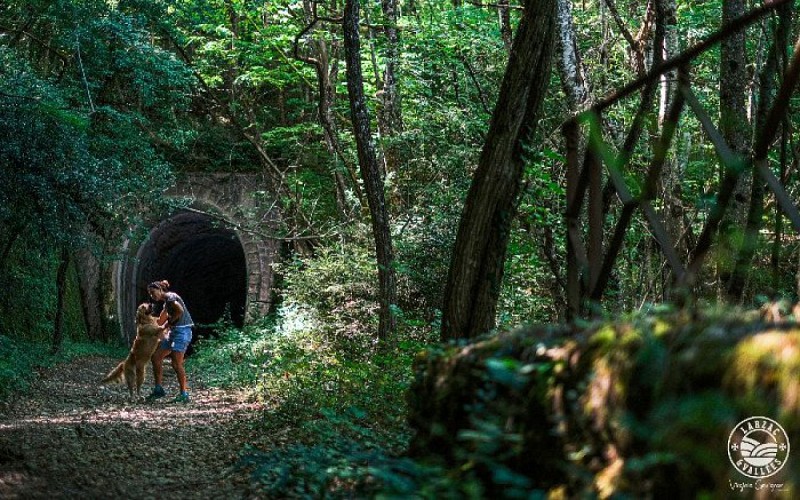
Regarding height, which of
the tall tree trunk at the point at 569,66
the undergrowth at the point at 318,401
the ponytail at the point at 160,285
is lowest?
the undergrowth at the point at 318,401

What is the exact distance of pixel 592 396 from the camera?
3004mm

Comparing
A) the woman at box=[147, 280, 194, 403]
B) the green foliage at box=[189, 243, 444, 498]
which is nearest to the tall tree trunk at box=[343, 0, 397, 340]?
the green foliage at box=[189, 243, 444, 498]

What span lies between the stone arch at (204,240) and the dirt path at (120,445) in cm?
918

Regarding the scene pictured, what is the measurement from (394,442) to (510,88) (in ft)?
9.94

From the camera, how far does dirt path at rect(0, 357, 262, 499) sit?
6.60 m

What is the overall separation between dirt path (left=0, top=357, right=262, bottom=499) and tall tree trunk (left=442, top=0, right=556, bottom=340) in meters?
2.50

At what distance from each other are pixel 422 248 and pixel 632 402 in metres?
11.6

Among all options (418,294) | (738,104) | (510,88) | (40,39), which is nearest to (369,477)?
(510,88)

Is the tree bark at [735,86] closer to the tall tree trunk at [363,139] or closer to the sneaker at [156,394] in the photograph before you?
the tall tree trunk at [363,139]

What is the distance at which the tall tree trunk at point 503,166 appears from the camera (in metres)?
7.29

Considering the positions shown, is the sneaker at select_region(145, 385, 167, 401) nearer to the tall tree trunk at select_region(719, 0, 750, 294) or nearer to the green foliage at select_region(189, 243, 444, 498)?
the green foliage at select_region(189, 243, 444, 498)

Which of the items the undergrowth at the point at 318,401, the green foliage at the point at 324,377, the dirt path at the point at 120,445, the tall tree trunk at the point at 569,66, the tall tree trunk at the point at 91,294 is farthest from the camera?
the tall tree trunk at the point at 91,294

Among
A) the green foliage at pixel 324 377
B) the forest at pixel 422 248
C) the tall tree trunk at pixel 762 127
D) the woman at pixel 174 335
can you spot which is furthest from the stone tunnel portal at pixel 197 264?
the tall tree trunk at pixel 762 127

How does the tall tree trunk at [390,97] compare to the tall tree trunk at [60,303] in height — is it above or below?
above
